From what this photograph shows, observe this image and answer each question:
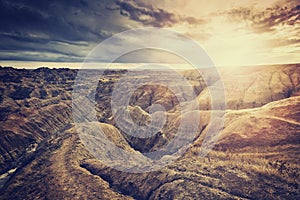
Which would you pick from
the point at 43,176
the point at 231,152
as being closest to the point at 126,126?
the point at 43,176

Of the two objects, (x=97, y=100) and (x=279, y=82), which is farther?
(x=97, y=100)

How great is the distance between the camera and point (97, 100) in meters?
162

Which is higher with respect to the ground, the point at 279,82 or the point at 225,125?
the point at 279,82

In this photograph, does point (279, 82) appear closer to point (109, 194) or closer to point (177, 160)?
point (177, 160)

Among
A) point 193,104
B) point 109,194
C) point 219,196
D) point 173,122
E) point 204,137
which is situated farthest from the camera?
point 193,104

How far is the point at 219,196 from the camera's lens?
144 ft

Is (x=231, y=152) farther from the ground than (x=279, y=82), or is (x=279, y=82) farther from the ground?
(x=279, y=82)

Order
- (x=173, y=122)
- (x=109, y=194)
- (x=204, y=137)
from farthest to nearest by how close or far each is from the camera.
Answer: (x=173, y=122), (x=204, y=137), (x=109, y=194)

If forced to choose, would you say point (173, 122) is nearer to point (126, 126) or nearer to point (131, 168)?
point (126, 126)

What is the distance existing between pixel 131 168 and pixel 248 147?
26005 mm

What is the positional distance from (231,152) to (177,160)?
39.5 feet

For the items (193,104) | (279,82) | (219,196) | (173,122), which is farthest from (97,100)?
(219,196)

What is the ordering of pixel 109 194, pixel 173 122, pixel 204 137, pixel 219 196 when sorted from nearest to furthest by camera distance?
pixel 219 196
pixel 109 194
pixel 204 137
pixel 173 122

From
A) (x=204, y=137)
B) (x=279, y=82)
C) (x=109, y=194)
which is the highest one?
(x=279, y=82)
